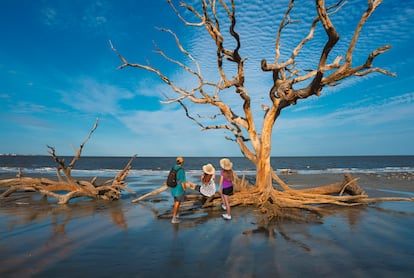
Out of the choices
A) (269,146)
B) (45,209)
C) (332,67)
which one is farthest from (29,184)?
(332,67)

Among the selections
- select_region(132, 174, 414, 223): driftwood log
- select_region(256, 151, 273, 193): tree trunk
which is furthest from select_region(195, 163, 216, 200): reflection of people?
select_region(256, 151, 273, 193): tree trunk

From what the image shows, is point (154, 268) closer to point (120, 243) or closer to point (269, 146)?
point (120, 243)

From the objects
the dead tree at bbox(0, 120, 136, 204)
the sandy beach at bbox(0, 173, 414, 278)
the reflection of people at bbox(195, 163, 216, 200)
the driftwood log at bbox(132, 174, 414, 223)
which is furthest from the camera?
the dead tree at bbox(0, 120, 136, 204)

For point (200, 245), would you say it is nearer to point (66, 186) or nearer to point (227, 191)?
point (227, 191)

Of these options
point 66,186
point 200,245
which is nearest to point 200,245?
point 200,245

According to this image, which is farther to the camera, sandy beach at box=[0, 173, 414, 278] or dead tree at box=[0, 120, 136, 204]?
dead tree at box=[0, 120, 136, 204]

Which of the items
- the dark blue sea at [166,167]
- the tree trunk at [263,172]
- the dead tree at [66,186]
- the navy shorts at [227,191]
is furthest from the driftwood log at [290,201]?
the dark blue sea at [166,167]

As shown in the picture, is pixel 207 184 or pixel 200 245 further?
pixel 207 184

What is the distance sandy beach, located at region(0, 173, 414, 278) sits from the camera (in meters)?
4.29

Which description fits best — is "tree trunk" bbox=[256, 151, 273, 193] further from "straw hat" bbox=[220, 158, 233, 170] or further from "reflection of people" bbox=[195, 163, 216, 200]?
"straw hat" bbox=[220, 158, 233, 170]

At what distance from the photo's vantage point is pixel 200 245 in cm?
555

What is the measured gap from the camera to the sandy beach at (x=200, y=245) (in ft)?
14.1

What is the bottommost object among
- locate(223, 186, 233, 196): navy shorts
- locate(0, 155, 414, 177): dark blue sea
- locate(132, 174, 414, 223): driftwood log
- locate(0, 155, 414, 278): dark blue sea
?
locate(0, 155, 414, 278): dark blue sea

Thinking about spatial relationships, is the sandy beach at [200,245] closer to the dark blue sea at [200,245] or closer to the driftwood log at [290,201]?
the dark blue sea at [200,245]
